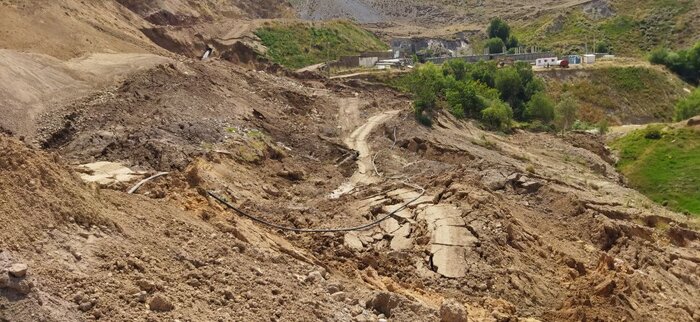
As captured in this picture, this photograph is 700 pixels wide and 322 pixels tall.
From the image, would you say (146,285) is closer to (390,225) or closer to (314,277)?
(314,277)

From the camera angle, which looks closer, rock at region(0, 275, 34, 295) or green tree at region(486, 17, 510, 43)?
rock at region(0, 275, 34, 295)

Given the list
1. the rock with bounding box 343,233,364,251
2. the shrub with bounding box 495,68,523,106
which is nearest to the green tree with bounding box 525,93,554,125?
the shrub with bounding box 495,68,523,106

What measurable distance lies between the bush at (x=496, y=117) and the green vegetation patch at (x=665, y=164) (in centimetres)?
644

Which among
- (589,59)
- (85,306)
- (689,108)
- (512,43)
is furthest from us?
(512,43)

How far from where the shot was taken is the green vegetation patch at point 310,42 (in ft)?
214

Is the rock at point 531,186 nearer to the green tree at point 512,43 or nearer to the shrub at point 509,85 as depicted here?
the shrub at point 509,85

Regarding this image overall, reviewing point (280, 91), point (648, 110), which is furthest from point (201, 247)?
point (648, 110)

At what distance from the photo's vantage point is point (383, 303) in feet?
37.9

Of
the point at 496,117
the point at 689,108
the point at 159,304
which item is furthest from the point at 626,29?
the point at 159,304

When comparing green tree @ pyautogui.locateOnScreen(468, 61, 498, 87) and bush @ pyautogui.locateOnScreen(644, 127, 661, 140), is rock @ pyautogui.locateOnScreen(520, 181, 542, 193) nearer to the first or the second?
bush @ pyautogui.locateOnScreen(644, 127, 661, 140)

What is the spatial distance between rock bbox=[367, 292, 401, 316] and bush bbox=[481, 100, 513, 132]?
111 feet

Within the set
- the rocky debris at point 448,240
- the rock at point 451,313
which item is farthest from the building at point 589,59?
the rock at point 451,313

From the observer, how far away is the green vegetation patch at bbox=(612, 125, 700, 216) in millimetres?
33528

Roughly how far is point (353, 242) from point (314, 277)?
4.69 m
